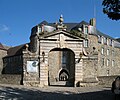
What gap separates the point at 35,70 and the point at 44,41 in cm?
237

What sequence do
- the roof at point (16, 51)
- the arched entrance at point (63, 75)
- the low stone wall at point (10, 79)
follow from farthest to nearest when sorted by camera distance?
the roof at point (16, 51) < the arched entrance at point (63, 75) < the low stone wall at point (10, 79)

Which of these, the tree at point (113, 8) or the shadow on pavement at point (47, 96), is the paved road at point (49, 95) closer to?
the shadow on pavement at point (47, 96)

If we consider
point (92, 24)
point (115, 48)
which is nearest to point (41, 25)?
point (92, 24)

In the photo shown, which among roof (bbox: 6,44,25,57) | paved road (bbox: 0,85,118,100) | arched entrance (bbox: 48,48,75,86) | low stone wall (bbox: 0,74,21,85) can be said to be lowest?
paved road (bbox: 0,85,118,100)

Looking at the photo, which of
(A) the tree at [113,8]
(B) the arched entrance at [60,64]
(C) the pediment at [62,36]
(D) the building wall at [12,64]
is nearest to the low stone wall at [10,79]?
(C) the pediment at [62,36]

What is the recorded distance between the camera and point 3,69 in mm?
57938

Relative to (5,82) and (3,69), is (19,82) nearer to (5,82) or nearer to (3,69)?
(5,82)

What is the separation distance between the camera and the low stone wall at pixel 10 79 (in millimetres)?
20516

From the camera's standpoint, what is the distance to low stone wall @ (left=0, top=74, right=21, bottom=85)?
20.5 metres

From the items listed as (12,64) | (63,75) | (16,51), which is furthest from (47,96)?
(16,51)

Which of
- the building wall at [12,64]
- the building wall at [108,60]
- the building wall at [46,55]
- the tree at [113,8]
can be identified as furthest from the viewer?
the building wall at [12,64]

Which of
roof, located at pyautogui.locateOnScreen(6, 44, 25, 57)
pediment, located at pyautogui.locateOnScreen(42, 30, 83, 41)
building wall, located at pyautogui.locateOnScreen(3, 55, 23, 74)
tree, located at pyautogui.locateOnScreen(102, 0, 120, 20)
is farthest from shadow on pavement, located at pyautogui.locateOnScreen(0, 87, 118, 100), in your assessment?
roof, located at pyautogui.locateOnScreen(6, 44, 25, 57)

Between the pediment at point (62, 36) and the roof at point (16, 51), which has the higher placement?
the roof at point (16, 51)

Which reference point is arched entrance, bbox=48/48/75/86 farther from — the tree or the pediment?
the tree
